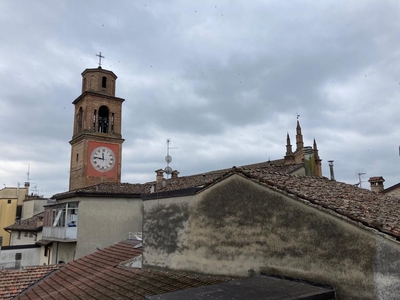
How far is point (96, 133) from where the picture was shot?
33.4m

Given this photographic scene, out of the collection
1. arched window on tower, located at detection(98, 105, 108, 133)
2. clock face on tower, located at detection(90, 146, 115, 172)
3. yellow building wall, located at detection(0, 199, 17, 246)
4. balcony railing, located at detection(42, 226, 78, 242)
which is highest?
arched window on tower, located at detection(98, 105, 108, 133)

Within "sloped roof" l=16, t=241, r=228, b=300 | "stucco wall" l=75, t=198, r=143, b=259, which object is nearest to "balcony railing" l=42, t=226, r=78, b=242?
"stucco wall" l=75, t=198, r=143, b=259

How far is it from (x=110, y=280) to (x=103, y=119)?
93.7ft

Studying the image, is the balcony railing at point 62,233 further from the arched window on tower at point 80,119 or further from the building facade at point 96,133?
the arched window on tower at point 80,119

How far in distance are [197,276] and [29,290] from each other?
22.8 feet

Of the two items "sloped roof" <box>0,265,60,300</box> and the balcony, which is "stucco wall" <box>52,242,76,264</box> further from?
"sloped roof" <box>0,265,60,300</box>

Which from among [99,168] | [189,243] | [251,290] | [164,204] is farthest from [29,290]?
[99,168]

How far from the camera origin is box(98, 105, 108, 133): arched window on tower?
115 ft

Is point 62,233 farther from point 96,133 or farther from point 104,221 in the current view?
point 96,133

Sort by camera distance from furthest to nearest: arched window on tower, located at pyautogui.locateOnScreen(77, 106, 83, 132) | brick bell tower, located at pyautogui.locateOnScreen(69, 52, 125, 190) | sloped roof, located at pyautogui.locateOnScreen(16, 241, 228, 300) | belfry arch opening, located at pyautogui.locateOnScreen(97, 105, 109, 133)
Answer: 1. arched window on tower, located at pyautogui.locateOnScreen(77, 106, 83, 132)
2. belfry arch opening, located at pyautogui.locateOnScreen(97, 105, 109, 133)
3. brick bell tower, located at pyautogui.locateOnScreen(69, 52, 125, 190)
4. sloped roof, located at pyautogui.locateOnScreen(16, 241, 228, 300)

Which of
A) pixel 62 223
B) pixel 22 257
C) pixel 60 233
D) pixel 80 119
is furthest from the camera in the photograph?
pixel 80 119

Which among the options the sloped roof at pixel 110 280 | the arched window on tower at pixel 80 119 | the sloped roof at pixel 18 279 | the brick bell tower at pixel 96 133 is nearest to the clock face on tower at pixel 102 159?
the brick bell tower at pixel 96 133

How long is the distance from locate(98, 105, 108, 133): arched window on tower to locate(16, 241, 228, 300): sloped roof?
2401 centimetres

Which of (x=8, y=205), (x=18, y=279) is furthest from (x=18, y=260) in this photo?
(x=8, y=205)
